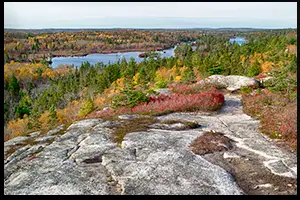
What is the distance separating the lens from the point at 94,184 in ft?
23.1

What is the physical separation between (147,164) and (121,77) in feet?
234

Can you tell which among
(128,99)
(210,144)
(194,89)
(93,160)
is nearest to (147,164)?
(93,160)

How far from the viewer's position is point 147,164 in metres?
8.16

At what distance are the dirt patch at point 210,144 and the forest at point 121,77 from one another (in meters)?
2.12

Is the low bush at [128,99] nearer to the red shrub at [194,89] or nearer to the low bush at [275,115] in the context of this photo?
the red shrub at [194,89]

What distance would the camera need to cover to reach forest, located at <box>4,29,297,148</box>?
17.6 metres

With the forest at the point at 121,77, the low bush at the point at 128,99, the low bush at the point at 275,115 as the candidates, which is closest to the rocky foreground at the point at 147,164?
the low bush at the point at 275,115

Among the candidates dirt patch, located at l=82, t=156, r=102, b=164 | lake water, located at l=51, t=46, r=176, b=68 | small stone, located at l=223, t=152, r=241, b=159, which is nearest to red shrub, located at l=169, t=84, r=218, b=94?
small stone, located at l=223, t=152, r=241, b=159

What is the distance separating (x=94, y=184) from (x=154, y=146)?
2.94 metres

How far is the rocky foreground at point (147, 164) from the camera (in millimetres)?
6961

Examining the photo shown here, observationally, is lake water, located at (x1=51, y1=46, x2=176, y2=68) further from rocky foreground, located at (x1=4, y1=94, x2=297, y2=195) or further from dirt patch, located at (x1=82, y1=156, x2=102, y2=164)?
dirt patch, located at (x1=82, y1=156, x2=102, y2=164)

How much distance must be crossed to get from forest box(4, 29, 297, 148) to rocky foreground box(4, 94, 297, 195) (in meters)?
2.24
